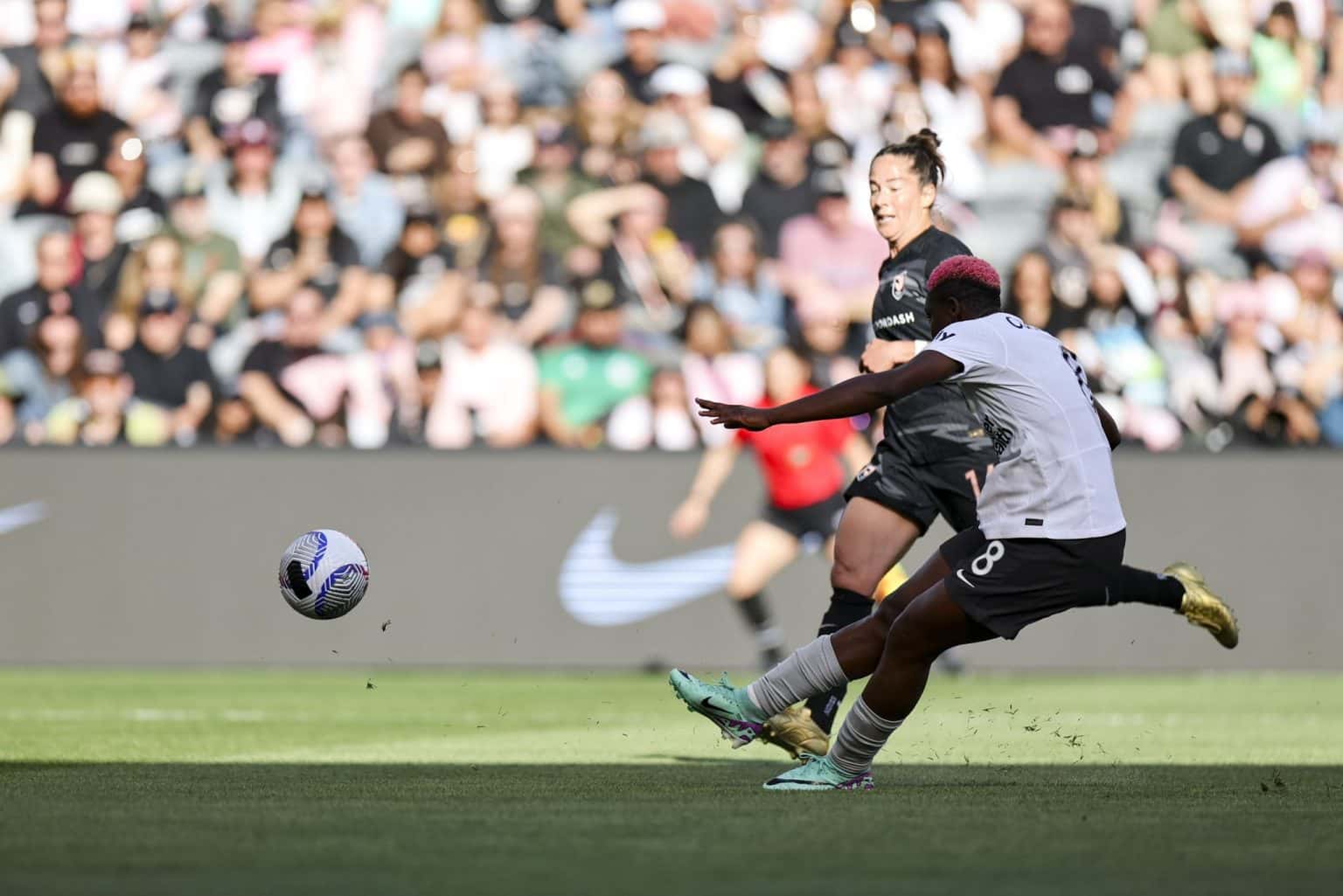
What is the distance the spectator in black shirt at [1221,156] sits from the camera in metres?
18.0

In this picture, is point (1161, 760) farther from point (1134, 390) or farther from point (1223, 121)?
point (1223, 121)

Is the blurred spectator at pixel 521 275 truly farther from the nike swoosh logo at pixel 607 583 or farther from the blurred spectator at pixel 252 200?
the nike swoosh logo at pixel 607 583

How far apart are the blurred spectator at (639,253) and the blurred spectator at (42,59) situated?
4.58 metres

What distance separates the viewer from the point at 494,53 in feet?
60.1

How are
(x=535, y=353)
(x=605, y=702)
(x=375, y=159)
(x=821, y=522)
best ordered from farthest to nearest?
(x=375, y=159), (x=535, y=353), (x=821, y=522), (x=605, y=702)

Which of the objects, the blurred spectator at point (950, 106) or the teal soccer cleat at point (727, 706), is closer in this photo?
the teal soccer cleat at point (727, 706)

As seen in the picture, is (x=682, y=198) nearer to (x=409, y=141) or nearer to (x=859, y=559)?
(x=409, y=141)

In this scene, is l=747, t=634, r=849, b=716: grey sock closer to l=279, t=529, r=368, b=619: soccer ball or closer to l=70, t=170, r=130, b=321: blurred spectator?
l=279, t=529, r=368, b=619: soccer ball

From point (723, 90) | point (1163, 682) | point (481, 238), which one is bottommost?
point (1163, 682)

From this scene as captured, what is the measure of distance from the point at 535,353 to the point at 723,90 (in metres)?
3.23

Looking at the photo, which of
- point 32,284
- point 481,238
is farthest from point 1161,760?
point 32,284

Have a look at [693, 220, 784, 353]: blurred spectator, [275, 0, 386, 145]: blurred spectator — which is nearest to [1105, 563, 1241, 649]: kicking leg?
Result: [693, 220, 784, 353]: blurred spectator

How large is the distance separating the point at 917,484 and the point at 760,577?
20.3 ft

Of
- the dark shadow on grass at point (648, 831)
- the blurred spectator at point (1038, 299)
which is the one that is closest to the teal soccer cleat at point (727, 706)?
the dark shadow on grass at point (648, 831)
